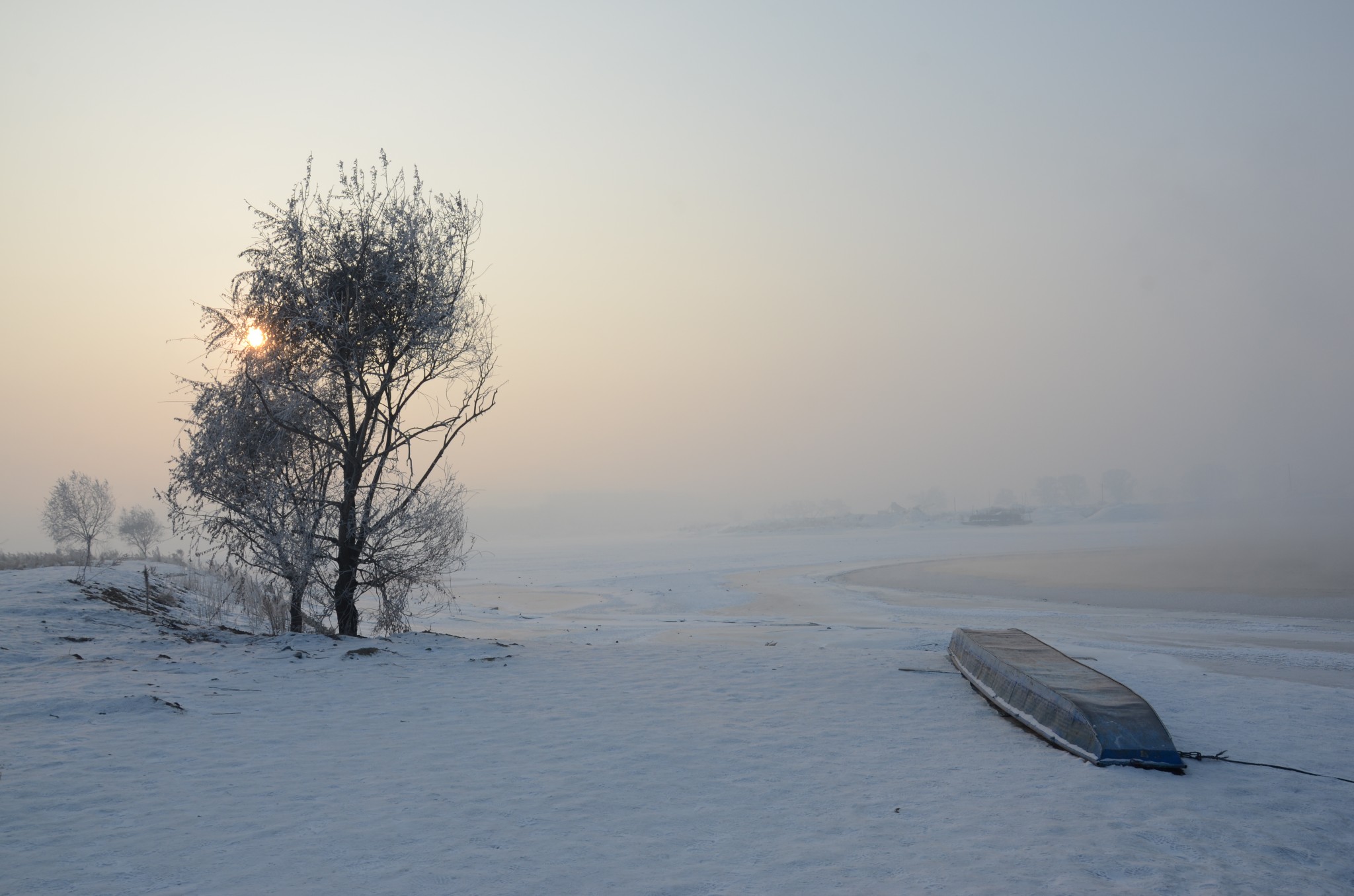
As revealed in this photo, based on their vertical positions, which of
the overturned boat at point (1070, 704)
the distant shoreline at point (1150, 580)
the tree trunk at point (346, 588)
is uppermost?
the tree trunk at point (346, 588)

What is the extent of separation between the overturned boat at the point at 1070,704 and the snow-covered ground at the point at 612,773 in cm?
21

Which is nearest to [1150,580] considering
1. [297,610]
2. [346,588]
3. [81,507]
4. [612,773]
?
[346,588]

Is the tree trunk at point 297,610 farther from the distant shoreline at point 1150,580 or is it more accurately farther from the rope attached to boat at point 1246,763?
the distant shoreline at point 1150,580

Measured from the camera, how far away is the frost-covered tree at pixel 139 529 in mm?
53875

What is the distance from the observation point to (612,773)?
22.1 feet

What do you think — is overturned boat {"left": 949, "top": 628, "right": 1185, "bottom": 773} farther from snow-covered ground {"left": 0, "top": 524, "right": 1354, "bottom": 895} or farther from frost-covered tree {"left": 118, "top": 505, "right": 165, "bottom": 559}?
frost-covered tree {"left": 118, "top": 505, "right": 165, "bottom": 559}

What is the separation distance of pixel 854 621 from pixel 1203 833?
15.5 metres

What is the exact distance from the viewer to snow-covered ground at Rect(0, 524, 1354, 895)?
4.69 meters

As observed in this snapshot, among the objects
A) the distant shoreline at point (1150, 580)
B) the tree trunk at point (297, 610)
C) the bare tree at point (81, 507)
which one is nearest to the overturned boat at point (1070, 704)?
the tree trunk at point (297, 610)

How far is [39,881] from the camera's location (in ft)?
14.3

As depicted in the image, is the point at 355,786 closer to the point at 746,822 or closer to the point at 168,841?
the point at 168,841

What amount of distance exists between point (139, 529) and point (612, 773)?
5983 centimetres

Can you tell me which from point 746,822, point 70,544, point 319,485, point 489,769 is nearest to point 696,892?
point 746,822

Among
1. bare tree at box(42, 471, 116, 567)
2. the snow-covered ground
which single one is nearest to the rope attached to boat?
the snow-covered ground
